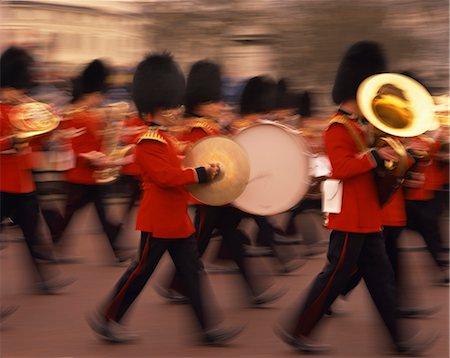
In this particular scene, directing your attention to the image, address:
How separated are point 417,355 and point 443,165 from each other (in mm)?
2819

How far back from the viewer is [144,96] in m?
6.27

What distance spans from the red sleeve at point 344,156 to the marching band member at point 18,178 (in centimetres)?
209

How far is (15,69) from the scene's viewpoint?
302 inches

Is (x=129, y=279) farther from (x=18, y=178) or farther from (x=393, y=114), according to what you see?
(x=393, y=114)

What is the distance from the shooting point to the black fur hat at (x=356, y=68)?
6.00 metres

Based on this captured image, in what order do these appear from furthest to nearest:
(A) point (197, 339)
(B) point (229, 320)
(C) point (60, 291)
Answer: (C) point (60, 291)
(B) point (229, 320)
(A) point (197, 339)

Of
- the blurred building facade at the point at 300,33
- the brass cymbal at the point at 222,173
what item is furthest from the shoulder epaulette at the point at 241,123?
the blurred building facade at the point at 300,33

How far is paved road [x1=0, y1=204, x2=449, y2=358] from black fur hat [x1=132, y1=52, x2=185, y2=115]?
1.25m

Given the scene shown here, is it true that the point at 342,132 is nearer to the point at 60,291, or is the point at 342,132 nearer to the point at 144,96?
the point at 144,96

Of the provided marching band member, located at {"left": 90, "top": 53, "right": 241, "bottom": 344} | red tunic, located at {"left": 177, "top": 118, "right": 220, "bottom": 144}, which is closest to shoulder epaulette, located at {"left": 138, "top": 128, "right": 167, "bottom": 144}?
marching band member, located at {"left": 90, "top": 53, "right": 241, "bottom": 344}

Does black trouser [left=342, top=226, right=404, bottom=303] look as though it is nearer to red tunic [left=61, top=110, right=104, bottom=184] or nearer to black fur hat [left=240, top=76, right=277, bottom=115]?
black fur hat [left=240, top=76, right=277, bottom=115]

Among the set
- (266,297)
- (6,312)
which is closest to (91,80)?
(266,297)

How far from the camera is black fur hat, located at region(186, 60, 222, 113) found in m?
7.31

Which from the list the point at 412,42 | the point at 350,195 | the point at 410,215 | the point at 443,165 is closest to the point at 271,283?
the point at 410,215
